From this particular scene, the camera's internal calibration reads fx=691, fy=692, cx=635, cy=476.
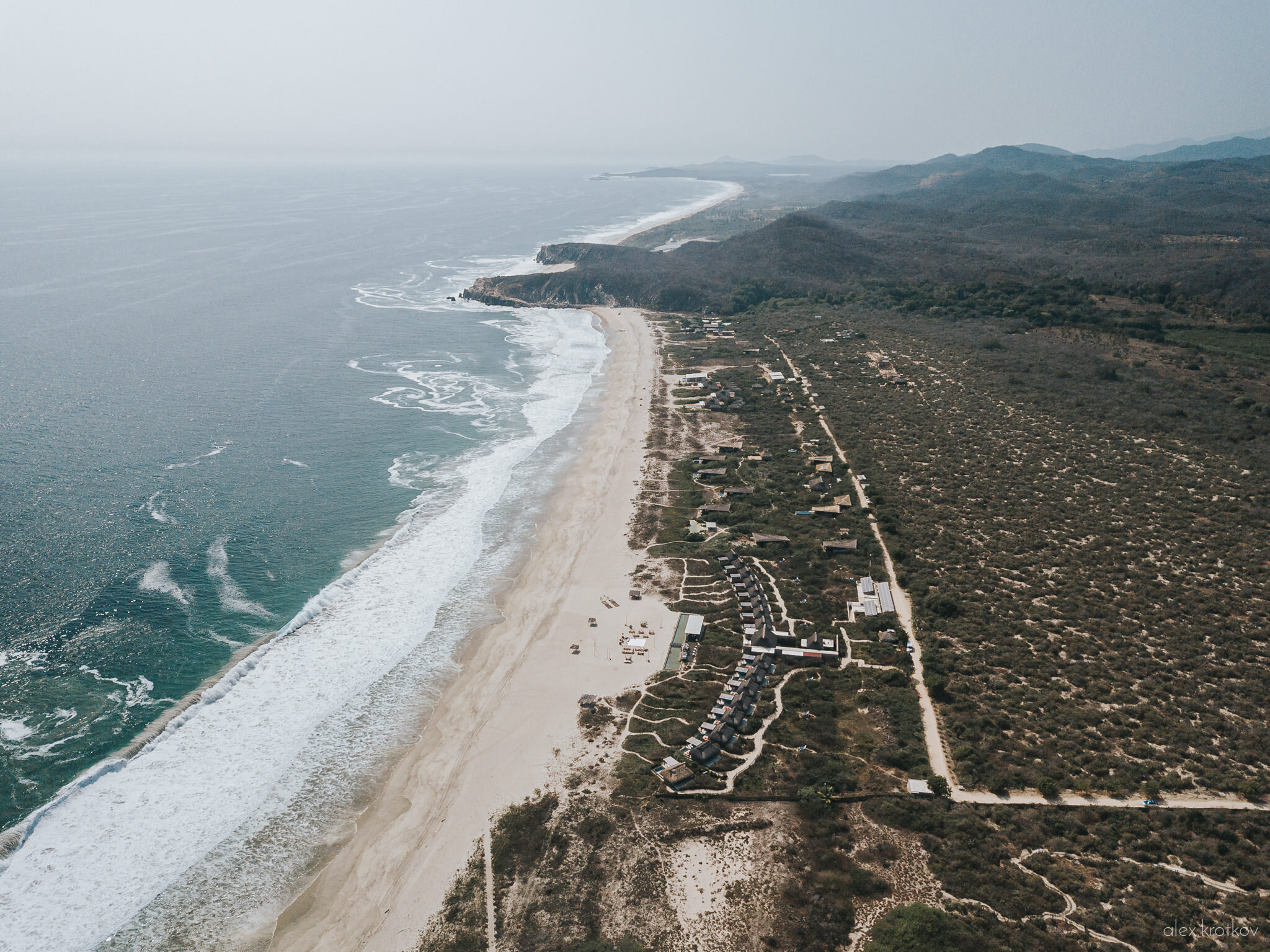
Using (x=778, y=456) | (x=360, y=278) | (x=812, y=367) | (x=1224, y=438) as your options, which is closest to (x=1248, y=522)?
(x=1224, y=438)

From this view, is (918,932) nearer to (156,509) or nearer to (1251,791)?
(1251,791)

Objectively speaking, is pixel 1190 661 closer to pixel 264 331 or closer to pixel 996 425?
pixel 996 425

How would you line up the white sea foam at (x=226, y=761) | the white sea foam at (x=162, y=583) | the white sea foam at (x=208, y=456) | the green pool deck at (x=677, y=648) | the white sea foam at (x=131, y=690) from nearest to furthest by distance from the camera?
the white sea foam at (x=226, y=761) → the white sea foam at (x=131, y=690) → the green pool deck at (x=677, y=648) → the white sea foam at (x=162, y=583) → the white sea foam at (x=208, y=456)

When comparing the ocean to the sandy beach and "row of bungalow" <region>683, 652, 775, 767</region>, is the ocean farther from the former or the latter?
"row of bungalow" <region>683, 652, 775, 767</region>

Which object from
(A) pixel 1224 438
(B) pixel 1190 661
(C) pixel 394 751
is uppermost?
(A) pixel 1224 438

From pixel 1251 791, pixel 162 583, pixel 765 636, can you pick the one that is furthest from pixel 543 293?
pixel 1251 791

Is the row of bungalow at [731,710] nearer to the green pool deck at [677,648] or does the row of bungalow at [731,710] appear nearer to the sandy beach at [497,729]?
the green pool deck at [677,648]

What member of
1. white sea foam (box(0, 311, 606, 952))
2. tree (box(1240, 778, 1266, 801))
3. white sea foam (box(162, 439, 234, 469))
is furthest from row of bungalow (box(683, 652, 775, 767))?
white sea foam (box(162, 439, 234, 469))

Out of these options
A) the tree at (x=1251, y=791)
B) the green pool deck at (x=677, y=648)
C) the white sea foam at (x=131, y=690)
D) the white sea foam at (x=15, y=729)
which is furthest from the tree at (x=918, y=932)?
the white sea foam at (x=15, y=729)
